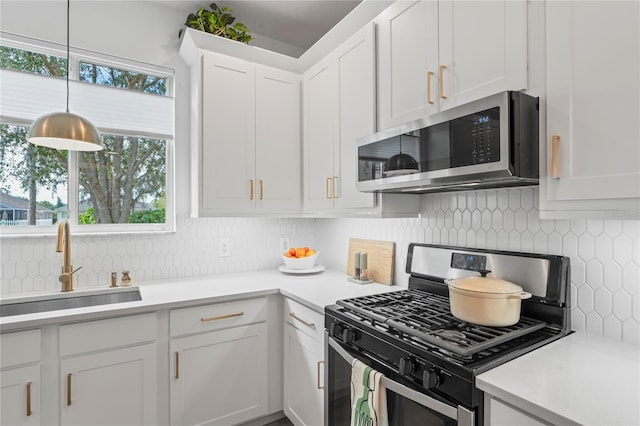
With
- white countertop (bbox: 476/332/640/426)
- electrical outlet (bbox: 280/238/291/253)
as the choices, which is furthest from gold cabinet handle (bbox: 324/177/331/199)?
white countertop (bbox: 476/332/640/426)

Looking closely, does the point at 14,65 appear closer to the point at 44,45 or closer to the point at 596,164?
the point at 44,45

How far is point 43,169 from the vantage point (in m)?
2.08

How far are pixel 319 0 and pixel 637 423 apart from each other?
2.64 metres

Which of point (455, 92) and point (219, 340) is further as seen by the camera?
point (219, 340)

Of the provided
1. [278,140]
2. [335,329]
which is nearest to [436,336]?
[335,329]

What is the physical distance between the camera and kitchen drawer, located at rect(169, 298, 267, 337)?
5.95 ft

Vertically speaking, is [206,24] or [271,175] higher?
[206,24]

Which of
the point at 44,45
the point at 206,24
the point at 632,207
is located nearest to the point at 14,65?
the point at 44,45

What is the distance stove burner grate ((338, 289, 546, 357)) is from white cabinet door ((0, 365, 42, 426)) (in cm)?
142

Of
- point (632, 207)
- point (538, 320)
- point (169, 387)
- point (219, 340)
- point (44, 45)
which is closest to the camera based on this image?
point (632, 207)

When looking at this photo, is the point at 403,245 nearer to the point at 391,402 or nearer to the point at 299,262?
the point at 299,262

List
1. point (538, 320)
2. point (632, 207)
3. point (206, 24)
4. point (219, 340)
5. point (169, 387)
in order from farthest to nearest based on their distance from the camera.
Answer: point (206, 24) → point (219, 340) → point (169, 387) → point (538, 320) → point (632, 207)

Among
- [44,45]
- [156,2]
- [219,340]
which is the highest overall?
[156,2]

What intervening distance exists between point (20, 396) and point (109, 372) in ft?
1.09
